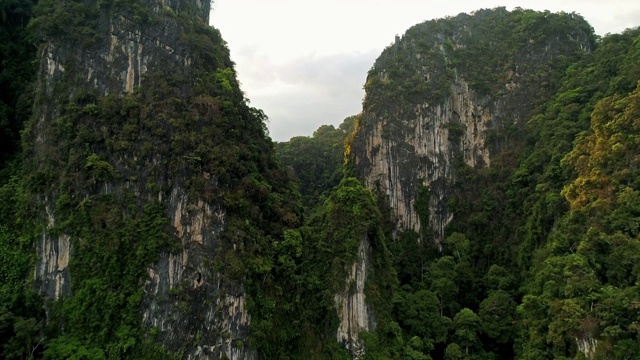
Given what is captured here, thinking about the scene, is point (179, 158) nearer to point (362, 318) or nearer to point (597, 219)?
point (362, 318)

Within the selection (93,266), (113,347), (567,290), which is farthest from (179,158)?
(567,290)

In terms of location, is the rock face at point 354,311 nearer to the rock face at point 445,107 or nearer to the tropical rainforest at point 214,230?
the tropical rainforest at point 214,230

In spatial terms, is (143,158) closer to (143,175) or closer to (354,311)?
(143,175)

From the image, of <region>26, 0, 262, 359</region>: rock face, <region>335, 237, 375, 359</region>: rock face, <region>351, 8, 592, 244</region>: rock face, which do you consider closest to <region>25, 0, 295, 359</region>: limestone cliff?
<region>26, 0, 262, 359</region>: rock face

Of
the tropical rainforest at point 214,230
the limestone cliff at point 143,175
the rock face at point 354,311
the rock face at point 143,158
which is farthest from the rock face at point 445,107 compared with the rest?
the rock face at point 143,158

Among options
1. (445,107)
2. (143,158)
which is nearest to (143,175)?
(143,158)
